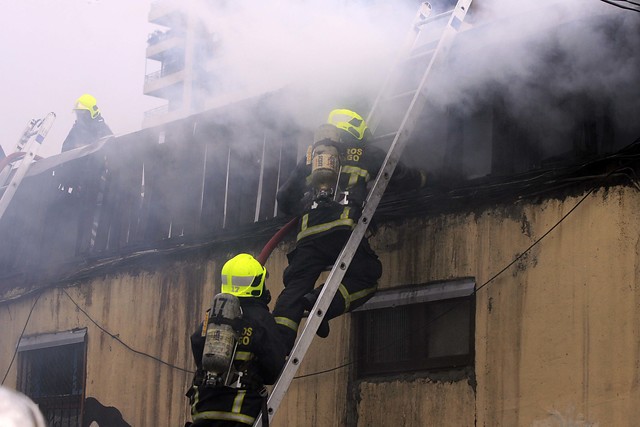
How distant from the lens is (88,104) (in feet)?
39.0

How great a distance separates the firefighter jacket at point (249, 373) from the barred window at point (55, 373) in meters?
4.08

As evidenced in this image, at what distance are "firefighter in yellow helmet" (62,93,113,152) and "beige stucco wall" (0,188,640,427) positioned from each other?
14.3 feet

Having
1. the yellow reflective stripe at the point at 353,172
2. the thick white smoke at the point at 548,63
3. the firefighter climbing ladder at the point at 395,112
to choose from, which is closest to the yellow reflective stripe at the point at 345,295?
the firefighter climbing ladder at the point at 395,112

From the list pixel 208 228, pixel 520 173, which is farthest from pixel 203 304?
pixel 520 173

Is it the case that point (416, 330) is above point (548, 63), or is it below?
below

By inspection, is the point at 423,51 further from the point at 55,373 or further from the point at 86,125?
the point at 86,125

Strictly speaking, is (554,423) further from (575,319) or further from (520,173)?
(520,173)

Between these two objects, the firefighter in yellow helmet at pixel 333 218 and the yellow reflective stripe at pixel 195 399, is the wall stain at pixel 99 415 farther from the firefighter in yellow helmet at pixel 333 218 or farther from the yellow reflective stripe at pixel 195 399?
the firefighter in yellow helmet at pixel 333 218

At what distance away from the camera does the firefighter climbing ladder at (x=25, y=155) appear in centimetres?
1090

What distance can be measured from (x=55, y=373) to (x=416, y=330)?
4.73 meters

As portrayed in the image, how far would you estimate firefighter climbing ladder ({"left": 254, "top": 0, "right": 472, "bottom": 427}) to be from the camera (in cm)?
622

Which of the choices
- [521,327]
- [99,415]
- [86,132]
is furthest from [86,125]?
[521,327]

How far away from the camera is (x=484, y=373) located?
6586 mm

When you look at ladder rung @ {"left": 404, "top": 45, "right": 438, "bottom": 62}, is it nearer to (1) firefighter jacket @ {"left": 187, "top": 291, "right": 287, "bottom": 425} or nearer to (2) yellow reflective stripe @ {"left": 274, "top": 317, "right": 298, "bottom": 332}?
(2) yellow reflective stripe @ {"left": 274, "top": 317, "right": 298, "bottom": 332}
